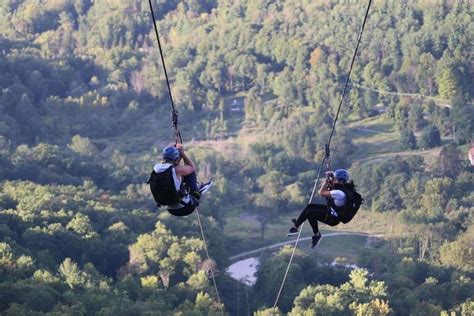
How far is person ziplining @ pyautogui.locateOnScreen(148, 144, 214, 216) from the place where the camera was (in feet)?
52.5

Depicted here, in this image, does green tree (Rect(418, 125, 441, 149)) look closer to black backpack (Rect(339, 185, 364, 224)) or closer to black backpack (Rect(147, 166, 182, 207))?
black backpack (Rect(339, 185, 364, 224))

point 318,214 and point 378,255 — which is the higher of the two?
point 318,214

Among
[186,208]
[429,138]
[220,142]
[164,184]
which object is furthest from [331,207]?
[220,142]

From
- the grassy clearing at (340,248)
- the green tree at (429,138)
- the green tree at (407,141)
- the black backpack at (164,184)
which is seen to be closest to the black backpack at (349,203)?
the black backpack at (164,184)

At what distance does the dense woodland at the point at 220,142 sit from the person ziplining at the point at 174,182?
18492 mm

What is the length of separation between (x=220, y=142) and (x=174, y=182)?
6075cm

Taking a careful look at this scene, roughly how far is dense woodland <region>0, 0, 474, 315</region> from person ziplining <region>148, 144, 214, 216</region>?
18492mm

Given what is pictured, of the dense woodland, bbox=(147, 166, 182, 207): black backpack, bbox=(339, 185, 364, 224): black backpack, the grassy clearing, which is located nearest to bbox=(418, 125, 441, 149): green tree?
the dense woodland

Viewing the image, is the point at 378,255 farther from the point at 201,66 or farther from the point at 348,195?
the point at 201,66

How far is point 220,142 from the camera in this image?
3024 inches

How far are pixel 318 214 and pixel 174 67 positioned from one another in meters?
79.2

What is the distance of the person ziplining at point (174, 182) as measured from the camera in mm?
16000

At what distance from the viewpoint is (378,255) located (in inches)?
1880

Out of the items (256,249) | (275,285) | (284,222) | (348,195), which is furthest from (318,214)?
(284,222)
